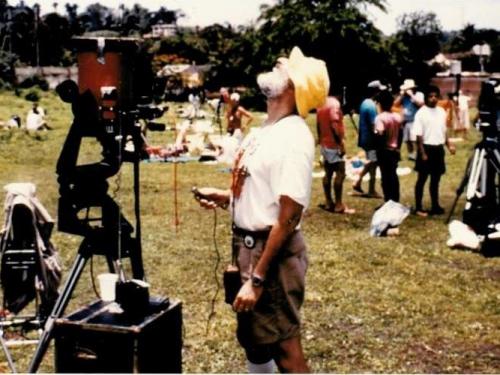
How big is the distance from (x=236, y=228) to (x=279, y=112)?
1.99 ft

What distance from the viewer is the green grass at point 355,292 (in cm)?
552

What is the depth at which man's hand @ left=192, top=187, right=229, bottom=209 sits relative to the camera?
14.4 ft

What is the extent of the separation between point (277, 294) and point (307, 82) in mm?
1020

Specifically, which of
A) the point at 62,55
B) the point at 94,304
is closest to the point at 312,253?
the point at 94,304

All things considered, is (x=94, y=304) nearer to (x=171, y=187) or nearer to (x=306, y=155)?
(x=306, y=155)

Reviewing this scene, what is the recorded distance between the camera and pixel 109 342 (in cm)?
358

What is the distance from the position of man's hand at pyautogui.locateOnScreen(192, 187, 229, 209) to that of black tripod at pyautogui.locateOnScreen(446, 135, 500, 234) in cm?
520

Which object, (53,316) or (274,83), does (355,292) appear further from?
(274,83)

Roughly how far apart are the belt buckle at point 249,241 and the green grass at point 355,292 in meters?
1.65

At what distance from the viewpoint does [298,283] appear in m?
3.89

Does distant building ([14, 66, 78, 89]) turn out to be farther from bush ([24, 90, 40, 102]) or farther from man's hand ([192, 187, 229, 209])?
man's hand ([192, 187, 229, 209])

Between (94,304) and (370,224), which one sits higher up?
(94,304)

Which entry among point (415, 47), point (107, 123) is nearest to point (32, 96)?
point (415, 47)

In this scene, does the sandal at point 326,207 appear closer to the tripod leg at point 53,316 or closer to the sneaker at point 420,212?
the sneaker at point 420,212
